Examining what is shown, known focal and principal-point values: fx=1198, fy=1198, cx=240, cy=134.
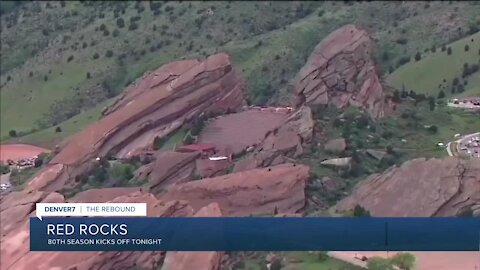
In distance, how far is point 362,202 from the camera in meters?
42.4

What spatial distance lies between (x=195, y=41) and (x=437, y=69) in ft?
90.7

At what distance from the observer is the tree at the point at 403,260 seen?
36062mm

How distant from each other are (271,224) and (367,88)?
17220 mm

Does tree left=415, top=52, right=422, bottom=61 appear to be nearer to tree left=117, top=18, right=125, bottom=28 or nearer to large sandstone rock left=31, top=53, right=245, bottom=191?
large sandstone rock left=31, top=53, right=245, bottom=191

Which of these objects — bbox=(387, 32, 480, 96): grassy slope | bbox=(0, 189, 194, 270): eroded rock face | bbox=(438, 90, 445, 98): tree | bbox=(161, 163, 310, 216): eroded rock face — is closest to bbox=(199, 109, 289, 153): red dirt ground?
bbox=(161, 163, 310, 216): eroded rock face

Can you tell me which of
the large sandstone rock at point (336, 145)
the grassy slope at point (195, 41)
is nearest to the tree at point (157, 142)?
the large sandstone rock at point (336, 145)

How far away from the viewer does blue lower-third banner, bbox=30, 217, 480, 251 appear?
3538 centimetres

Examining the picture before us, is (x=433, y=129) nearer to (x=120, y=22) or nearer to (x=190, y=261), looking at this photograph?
(x=190, y=261)

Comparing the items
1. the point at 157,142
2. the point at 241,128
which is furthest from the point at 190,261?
the point at 157,142

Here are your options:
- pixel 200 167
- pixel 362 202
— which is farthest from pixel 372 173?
pixel 200 167

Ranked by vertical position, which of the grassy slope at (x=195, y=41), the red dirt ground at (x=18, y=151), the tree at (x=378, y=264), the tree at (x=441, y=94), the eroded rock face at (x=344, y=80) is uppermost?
the eroded rock face at (x=344, y=80)

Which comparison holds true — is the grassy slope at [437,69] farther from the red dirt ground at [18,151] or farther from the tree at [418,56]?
the red dirt ground at [18,151]

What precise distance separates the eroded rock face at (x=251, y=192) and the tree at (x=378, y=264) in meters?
6.49

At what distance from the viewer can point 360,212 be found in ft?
134
